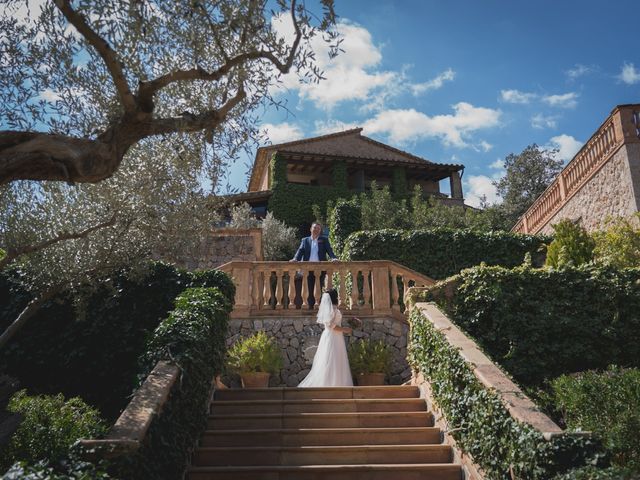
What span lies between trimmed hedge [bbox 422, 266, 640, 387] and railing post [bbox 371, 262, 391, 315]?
1.89 meters

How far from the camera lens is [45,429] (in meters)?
6.62

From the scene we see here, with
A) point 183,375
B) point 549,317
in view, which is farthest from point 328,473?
point 549,317

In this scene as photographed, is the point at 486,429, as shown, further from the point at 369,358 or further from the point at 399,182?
the point at 399,182

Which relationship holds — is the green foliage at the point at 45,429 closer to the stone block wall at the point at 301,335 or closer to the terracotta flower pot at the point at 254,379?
the terracotta flower pot at the point at 254,379

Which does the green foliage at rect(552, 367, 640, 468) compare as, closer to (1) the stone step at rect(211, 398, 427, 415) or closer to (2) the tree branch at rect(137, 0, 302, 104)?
(1) the stone step at rect(211, 398, 427, 415)

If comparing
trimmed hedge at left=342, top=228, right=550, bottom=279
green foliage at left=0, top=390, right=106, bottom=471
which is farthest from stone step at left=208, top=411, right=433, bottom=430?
Result: trimmed hedge at left=342, top=228, right=550, bottom=279

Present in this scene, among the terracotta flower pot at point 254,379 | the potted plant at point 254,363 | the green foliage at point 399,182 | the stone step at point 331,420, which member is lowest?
the stone step at point 331,420

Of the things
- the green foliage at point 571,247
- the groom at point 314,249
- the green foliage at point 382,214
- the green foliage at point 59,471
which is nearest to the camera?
the green foliage at point 59,471

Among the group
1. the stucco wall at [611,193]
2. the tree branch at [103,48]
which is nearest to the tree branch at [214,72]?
the tree branch at [103,48]

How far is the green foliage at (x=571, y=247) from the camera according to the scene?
13.6m

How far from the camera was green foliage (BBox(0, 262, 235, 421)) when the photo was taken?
9.05m

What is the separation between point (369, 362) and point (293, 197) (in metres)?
17.8

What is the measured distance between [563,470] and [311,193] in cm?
2347

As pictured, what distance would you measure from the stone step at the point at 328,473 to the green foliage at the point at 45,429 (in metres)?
1.35
